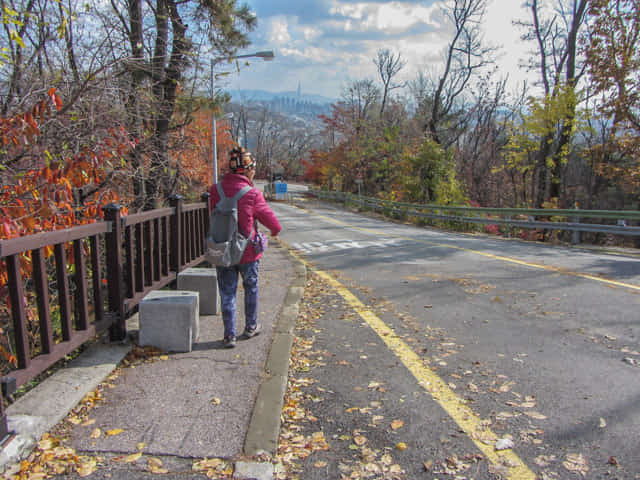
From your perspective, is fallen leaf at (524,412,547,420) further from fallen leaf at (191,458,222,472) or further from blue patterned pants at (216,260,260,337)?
blue patterned pants at (216,260,260,337)

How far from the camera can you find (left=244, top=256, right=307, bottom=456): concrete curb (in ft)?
9.59

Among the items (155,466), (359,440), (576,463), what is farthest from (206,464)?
(576,463)

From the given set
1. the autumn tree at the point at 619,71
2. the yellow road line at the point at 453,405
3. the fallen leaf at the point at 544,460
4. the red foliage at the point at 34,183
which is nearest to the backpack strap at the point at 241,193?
the red foliage at the point at 34,183

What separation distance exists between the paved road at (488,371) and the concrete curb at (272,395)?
0.31m

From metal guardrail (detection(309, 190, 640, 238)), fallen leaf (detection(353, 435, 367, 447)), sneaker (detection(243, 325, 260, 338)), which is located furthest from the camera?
metal guardrail (detection(309, 190, 640, 238))

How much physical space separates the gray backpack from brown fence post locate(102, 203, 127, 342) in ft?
2.73

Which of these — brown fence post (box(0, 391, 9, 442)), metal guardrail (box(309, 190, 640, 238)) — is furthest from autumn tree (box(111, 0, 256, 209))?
metal guardrail (box(309, 190, 640, 238))

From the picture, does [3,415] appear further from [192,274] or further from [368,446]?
[192,274]

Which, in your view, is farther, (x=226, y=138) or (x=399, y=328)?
(x=226, y=138)

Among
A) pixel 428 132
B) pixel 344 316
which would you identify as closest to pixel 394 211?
pixel 428 132

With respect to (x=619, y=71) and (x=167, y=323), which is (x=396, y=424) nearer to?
(x=167, y=323)

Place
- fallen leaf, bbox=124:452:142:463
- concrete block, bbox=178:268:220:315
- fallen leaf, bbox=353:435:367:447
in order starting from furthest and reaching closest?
concrete block, bbox=178:268:220:315 < fallen leaf, bbox=353:435:367:447 < fallen leaf, bbox=124:452:142:463

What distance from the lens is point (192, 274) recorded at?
5836 millimetres

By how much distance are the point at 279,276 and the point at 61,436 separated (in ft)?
18.8
